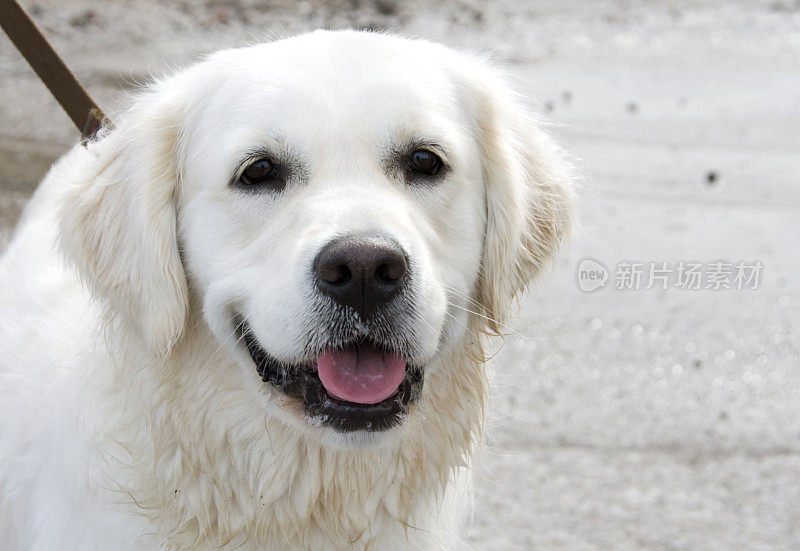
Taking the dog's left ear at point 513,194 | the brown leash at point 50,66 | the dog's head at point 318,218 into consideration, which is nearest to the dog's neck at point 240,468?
the dog's head at point 318,218

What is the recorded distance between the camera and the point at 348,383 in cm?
247

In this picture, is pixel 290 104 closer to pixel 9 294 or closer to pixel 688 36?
pixel 9 294

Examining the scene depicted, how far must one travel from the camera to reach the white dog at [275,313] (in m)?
2.47

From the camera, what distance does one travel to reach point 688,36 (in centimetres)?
1066

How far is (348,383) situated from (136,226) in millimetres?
748

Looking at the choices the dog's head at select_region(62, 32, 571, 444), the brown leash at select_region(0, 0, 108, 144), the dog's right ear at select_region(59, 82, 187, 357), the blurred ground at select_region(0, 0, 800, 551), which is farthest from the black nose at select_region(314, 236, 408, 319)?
the brown leash at select_region(0, 0, 108, 144)

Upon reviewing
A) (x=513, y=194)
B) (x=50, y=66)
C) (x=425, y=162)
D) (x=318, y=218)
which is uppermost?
(x=50, y=66)

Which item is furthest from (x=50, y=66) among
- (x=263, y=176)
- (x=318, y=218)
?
(x=318, y=218)

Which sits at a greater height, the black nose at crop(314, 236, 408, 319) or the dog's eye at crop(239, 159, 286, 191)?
the dog's eye at crop(239, 159, 286, 191)

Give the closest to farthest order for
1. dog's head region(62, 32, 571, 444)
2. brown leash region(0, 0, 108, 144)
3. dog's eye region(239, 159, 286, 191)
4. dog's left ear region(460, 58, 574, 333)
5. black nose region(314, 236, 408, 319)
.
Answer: black nose region(314, 236, 408, 319) → dog's head region(62, 32, 571, 444) → dog's eye region(239, 159, 286, 191) → dog's left ear region(460, 58, 574, 333) → brown leash region(0, 0, 108, 144)

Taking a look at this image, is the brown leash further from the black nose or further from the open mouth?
the black nose

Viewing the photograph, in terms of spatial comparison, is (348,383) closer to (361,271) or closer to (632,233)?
(361,271)

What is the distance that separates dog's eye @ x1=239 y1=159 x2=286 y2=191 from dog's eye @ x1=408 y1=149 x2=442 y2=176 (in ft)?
1.19

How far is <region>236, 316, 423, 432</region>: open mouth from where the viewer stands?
2.46 metres
